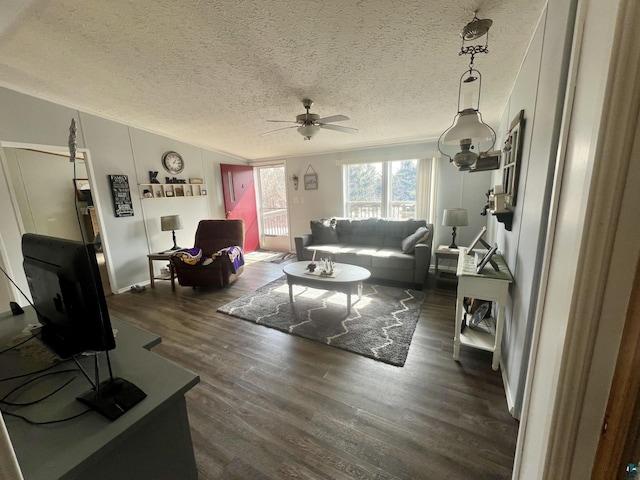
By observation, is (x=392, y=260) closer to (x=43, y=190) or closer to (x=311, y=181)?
(x=311, y=181)

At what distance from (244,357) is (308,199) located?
12.3 feet

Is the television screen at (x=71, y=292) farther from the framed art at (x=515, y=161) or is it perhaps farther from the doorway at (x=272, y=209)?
the doorway at (x=272, y=209)

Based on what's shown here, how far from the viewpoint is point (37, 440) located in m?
0.68

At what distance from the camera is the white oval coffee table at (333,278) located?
2777 millimetres

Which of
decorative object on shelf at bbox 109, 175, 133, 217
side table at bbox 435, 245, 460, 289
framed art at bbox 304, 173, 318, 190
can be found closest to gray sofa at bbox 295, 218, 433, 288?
side table at bbox 435, 245, 460, 289

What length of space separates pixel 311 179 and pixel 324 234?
1.36 meters

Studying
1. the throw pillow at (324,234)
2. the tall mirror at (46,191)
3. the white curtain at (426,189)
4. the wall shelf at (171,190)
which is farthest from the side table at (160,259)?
the white curtain at (426,189)

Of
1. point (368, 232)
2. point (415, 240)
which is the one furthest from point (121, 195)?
point (415, 240)

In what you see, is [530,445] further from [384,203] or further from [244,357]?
[384,203]

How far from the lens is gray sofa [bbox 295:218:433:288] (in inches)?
139

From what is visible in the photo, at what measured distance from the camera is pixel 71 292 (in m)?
0.82

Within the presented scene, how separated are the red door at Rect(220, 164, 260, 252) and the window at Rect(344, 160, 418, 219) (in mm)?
2324

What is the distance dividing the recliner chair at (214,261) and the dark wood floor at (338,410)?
1.09 m

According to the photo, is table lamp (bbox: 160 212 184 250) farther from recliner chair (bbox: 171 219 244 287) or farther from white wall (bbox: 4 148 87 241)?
white wall (bbox: 4 148 87 241)
